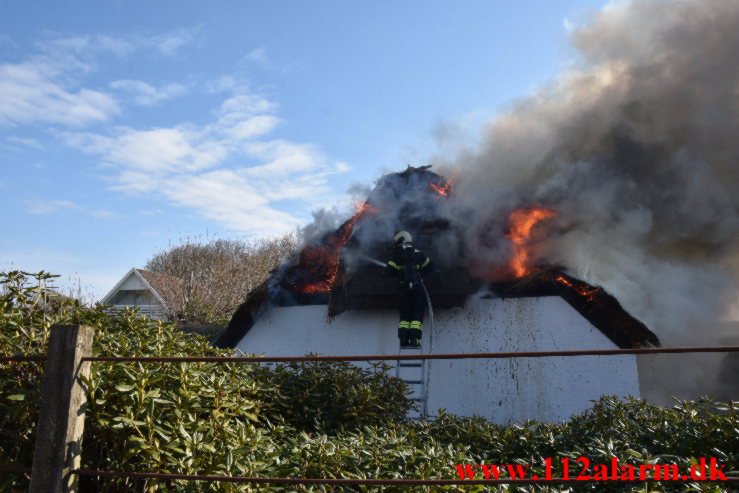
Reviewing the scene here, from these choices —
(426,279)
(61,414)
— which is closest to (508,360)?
(426,279)

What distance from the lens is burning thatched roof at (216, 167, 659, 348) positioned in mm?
7831

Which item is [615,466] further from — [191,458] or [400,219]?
[400,219]

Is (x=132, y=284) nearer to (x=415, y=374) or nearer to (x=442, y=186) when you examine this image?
(x=442, y=186)

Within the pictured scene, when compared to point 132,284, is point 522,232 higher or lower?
lower

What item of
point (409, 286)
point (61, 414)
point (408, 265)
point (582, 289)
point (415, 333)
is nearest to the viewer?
point (61, 414)

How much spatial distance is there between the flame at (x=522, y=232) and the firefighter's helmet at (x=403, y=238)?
5.85 ft

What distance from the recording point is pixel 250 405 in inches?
148

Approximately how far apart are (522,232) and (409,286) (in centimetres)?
240

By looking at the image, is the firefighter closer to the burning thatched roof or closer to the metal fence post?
the burning thatched roof

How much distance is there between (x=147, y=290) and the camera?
85.1 feet

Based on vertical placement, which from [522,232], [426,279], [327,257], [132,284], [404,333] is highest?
[132,284]

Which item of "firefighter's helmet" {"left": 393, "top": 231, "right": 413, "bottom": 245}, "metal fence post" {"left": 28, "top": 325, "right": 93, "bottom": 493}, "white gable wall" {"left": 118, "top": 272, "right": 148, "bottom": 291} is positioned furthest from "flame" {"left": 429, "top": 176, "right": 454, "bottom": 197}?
"white gable wall" {"left": 118, "top": 272, "right": 148, "bottom": 291}

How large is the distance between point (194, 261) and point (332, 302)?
25.8m

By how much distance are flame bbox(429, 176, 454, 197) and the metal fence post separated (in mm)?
8521
